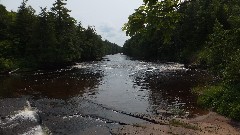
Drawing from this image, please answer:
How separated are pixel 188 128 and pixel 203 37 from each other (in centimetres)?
7097

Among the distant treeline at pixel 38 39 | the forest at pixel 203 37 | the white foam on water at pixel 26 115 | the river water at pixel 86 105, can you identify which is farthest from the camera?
the distant treeline at pixel 38 39

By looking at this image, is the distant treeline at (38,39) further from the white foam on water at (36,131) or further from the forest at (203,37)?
the white foam on water at (36,131)

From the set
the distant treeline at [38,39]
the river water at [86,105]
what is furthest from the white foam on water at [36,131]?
the distant treeline at [38,39]

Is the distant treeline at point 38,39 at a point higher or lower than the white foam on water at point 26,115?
higher

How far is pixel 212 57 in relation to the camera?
119ft

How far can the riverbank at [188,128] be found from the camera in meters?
19.3

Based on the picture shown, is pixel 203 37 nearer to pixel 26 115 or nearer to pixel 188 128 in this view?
pixel 188 128

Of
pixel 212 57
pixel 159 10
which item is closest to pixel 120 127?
pixel 159 10

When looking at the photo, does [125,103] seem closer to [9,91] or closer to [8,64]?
[9,91]

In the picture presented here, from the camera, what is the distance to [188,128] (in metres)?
20.2

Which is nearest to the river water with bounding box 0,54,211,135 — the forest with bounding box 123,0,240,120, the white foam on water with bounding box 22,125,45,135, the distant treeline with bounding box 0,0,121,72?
the white foam on water with bounding box 22,125,45,135

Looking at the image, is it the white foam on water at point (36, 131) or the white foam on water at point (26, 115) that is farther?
the white foam on water at point (26, 115)

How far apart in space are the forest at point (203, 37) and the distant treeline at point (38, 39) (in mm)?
31664

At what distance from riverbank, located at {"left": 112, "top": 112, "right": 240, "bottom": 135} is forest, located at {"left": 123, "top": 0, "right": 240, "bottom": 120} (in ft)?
5.93
